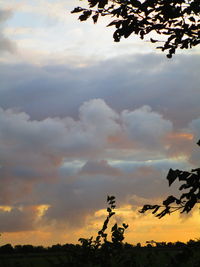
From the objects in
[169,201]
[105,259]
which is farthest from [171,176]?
[105,259]

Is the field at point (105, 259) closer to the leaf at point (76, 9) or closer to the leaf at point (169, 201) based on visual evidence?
the leaf at point (169, 201)

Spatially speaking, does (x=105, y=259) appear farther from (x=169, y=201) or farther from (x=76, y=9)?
(x=76, y=9)

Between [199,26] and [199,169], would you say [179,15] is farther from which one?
[199,169]

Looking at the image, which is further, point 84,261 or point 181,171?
point 84,261

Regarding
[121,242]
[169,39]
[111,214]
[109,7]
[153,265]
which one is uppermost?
[109,7]

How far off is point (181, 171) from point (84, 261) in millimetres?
3547

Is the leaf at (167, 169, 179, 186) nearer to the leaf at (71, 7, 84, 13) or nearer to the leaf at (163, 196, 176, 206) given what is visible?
the leaf at (163, 196, 176, 206)

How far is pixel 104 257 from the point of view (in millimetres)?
8398

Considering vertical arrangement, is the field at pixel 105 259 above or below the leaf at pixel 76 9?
below

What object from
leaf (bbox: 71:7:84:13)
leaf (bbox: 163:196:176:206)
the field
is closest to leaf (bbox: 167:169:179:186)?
leaf (bbox: 163:196:176:206)

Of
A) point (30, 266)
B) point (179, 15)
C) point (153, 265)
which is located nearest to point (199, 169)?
point (153, 265)

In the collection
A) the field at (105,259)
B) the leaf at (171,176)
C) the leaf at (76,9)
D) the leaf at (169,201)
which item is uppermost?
the leaf at (76,9)

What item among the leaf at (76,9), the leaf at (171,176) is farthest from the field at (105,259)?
the leaf at (76,9)

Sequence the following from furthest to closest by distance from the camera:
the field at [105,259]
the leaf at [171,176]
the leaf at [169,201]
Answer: the field at [105,259]
the leaf at [169,201]
the leaf at [171,176]
